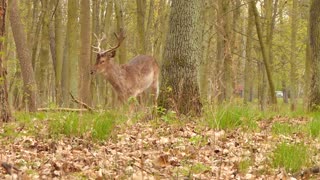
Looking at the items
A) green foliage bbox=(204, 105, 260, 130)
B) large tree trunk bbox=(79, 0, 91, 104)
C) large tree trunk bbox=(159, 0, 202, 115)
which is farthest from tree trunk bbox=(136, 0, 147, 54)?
green foliage bbox=(204, 105, 260, 130)

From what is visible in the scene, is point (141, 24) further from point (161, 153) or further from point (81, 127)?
point (161, 153)

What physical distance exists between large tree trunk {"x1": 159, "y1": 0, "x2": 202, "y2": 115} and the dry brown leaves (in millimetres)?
1518

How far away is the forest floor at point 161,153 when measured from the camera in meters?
4.43

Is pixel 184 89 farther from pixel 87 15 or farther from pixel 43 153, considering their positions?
pixel 87 15

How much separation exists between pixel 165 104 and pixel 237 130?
2144 mm

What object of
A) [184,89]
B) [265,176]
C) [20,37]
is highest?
[20,37]

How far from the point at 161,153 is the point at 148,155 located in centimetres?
18

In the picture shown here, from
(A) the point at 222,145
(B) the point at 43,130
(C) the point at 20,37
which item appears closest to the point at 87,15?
(C) the point at 20,37

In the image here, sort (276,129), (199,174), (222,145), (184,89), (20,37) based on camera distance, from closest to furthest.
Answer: (199,174) → (222,145) → (276,129) → (184,89) → (20,37)

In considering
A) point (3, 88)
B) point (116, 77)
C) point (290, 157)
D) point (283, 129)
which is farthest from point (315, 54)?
point (290, 157)

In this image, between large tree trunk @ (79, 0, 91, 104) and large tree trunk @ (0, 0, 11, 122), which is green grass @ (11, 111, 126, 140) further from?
large tree trunk @ (79, 0, 91, 104)

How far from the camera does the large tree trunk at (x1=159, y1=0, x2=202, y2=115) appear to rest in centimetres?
892

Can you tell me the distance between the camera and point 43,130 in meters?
6.64

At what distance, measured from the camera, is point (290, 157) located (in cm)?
460
